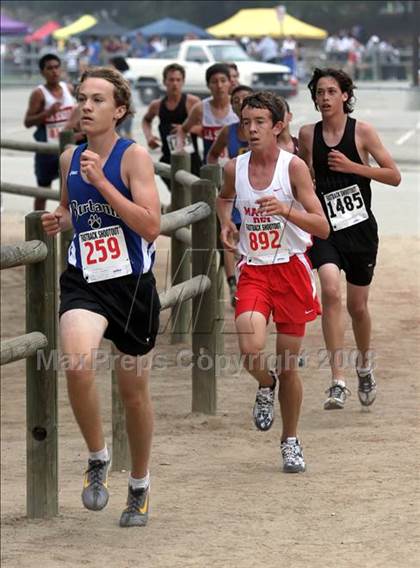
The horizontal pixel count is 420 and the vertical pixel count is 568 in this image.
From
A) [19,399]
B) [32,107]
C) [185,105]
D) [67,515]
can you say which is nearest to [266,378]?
[67,515]

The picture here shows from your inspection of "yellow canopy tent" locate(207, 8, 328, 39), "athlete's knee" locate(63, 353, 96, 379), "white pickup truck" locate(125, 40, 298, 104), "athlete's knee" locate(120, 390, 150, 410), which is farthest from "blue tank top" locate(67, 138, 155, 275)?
"yellow canopy tent" locate(207, 8, 328, 39)

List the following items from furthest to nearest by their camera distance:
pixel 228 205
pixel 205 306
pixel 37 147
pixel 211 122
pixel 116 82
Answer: pixel 37 147 → pixel 211 122 → pixel 205 306 → pixel 228 205 → pixel 116 82

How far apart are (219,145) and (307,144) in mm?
2984

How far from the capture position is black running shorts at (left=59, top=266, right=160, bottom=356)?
5.83 metres

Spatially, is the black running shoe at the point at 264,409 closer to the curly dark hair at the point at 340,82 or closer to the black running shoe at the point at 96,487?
the black running shoe at the point at 96,487

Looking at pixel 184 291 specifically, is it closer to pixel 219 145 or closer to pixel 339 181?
pixel 339 181

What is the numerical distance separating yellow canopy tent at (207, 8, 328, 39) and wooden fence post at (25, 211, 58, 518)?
4978cm

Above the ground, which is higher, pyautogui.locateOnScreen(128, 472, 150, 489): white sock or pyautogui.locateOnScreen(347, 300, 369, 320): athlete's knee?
pyautogui.locateOnScreen(347, 300, 369, 320): athlete's knee

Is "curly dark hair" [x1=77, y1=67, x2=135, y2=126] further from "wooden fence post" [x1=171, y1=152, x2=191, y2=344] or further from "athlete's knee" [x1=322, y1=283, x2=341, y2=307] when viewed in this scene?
"wooden fence post" [x1=171, y1=152, x2=191, y2=344]

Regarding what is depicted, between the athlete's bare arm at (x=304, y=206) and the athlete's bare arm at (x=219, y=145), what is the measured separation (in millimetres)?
4112

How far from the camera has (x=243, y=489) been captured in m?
6.86

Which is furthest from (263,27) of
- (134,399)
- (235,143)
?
(134,399)

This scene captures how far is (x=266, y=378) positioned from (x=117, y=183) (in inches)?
65.6

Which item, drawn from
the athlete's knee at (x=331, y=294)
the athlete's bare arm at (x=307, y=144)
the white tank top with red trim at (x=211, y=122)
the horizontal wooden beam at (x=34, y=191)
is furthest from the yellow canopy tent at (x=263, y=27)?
the athlete's knee at (x=331, y=294)
